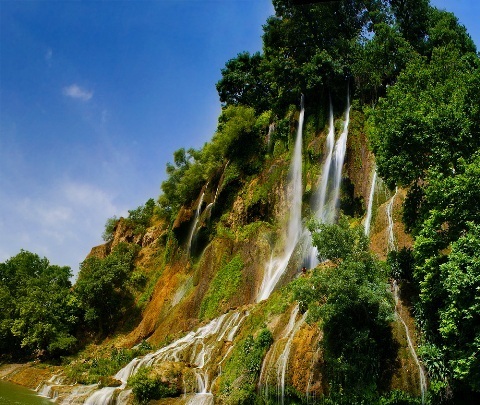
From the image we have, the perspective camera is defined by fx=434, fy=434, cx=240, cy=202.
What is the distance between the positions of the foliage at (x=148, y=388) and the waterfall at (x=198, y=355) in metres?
1.20

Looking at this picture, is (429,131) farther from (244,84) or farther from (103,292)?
(103,292)

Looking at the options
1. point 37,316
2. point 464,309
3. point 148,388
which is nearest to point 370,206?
point 464,309

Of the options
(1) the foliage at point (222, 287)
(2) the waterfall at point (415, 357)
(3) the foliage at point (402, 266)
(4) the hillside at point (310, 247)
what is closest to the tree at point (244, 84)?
(4) the hillside at point (310, 247)

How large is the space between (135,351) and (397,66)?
26546mm

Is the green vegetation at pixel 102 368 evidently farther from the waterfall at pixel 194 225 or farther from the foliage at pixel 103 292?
the foliage at pixel 103 292

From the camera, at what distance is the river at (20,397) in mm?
20325

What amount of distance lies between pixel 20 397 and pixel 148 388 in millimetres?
8538

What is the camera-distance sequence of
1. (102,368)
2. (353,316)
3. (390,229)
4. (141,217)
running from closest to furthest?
(353,316)
(390,229)
(102,368)
(141,217)

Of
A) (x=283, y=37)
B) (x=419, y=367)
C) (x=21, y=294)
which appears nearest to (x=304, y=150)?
(x=283, y=37)

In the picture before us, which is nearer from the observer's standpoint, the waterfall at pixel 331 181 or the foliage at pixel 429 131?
the foliage at pixel 429 131

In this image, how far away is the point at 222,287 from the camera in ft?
100

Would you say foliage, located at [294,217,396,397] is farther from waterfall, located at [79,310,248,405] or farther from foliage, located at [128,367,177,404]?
foliage, located at [128,367,177,404]

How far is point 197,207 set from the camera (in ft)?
133

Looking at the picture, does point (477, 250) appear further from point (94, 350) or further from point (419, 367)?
point (94, 350)
